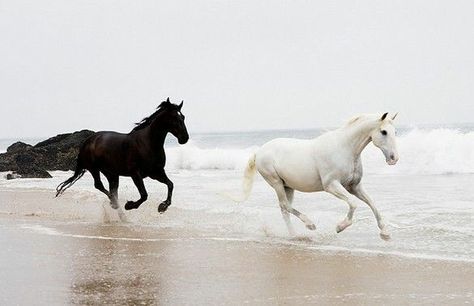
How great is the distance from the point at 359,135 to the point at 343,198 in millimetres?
734

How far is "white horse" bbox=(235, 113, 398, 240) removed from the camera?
24.6ft

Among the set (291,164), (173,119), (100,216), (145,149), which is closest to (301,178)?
(291,164)

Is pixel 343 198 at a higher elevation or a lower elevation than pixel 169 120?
lower

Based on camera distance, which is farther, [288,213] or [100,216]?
[100,216]

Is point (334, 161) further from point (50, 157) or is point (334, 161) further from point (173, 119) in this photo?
point (50, 157)

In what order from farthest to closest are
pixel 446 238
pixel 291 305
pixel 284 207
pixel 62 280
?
pixel 284 207 → pixel 446 238 → pixel 62 280 → pixel 291 305

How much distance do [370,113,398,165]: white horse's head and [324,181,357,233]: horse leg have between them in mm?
584

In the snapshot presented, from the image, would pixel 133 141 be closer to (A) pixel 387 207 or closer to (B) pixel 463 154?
(A) pixel 387 207

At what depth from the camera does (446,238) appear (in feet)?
24.5

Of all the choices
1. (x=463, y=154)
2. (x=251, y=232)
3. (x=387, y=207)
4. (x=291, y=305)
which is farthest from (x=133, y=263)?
(x=463, y=154)

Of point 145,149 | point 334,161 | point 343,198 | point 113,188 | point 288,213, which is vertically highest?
point 334,161

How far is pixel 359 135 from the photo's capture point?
777 cm

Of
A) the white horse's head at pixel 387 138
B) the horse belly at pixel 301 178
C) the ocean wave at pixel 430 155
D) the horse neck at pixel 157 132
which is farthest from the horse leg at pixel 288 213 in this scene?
the ocean wave at pixel 430 155

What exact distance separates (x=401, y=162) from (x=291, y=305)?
62.9 feet
